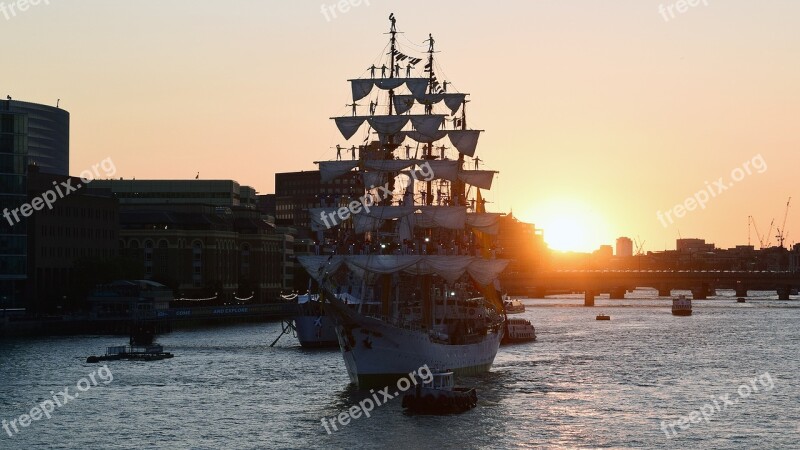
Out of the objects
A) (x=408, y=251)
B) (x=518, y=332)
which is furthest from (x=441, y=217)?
(x=518, y=332)

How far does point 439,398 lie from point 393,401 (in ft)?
22.7

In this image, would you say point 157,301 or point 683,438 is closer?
point 683,438

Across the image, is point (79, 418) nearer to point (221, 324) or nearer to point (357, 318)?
point (357, 318)

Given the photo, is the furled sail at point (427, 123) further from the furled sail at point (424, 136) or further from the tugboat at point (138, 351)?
the tugboat at point (138, 351)

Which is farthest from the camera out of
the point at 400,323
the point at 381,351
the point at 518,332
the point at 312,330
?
the point at 518,332

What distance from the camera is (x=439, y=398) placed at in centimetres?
8369

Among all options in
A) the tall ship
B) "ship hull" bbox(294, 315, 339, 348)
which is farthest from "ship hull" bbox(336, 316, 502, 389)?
"ship hull" bbox(294, 315, 339, 348)

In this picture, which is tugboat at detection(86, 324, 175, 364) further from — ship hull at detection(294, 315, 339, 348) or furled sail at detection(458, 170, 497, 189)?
furled sail at detection(458, 170, 497, 189)

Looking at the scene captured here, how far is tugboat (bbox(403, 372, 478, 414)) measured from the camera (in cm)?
8362

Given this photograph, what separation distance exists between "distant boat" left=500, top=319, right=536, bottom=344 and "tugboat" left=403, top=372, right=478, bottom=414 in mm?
69733

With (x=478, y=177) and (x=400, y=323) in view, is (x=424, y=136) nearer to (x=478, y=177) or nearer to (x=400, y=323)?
(x=478, y=177)

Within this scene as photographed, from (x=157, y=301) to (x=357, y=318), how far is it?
98180mm

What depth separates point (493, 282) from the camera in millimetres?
120750

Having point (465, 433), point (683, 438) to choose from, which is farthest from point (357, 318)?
point (683, 438)
